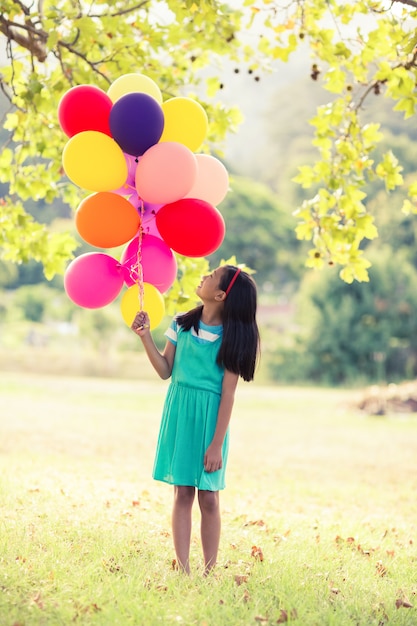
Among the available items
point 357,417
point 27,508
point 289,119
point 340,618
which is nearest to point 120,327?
point 357,417

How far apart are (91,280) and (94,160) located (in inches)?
19.9

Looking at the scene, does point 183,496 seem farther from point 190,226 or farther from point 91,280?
point 190,226

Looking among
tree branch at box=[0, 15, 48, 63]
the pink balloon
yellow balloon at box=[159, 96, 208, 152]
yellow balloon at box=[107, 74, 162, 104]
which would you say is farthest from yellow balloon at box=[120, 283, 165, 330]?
tree branch at box=[0, 15, 48, 63]

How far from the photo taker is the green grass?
9.15 ft

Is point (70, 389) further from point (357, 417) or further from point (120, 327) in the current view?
point (120, 327)

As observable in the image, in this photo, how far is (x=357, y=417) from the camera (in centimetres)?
1330

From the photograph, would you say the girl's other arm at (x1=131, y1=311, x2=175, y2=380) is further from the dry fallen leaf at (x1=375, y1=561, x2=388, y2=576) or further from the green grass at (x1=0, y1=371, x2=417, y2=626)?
the dry fallen leaf at (x1=375, y1=561, x2=388, y2=576)

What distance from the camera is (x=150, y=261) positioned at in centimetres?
335

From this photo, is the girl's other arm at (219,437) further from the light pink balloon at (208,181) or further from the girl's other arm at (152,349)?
the light pink balloon at (208,181)

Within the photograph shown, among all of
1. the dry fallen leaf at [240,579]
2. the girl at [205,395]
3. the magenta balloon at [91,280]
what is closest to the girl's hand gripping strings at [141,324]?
the girl at [205,395]

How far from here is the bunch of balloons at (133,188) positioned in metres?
3.16

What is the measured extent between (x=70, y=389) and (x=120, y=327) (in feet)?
31.7

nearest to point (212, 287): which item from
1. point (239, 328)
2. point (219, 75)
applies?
point (239, 328)

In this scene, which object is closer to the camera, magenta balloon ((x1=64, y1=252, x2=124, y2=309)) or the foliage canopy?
magenta balloon ((x1=64, y1=252, x2=124, y2=309))
